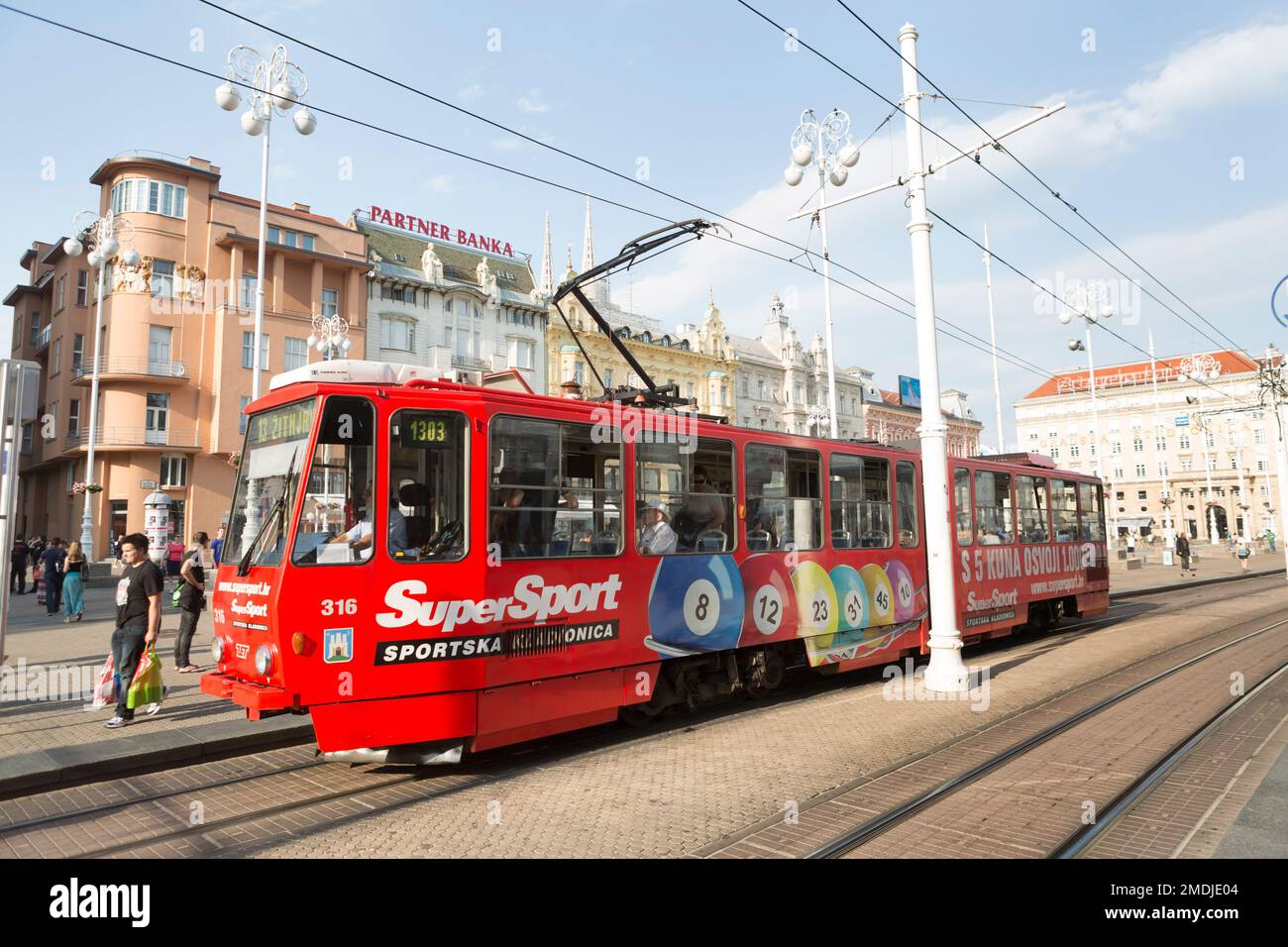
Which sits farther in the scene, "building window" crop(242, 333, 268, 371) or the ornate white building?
the ornate white building

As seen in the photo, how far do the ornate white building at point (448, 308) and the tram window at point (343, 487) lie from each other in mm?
35384

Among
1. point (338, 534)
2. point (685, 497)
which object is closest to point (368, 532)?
point (338, 534)

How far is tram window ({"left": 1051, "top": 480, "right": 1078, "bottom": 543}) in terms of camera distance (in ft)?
50.5

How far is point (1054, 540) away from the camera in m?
15.3

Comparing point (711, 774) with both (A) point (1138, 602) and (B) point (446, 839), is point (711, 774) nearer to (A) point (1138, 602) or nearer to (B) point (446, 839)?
(B) point (446, 839)

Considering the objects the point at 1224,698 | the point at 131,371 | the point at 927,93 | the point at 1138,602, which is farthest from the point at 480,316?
the point at 1224,698

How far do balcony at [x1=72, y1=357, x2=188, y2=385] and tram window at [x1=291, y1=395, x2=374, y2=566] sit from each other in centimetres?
3394

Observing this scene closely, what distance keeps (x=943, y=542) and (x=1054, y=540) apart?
686 centimetres

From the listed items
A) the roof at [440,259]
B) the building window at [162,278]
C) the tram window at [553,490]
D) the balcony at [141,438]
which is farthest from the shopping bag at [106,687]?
the roof at [440,259]

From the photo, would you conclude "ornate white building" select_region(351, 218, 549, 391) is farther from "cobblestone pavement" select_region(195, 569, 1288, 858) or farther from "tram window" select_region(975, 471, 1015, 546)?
"cobblestone pavement" select_region(195, 569, 1288, 858)

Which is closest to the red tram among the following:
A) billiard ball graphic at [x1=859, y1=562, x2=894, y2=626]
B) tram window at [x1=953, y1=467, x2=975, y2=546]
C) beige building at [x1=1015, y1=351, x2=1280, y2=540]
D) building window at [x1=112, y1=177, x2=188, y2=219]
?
billiard ball graphic at [x1=859, y1=562, x2=894, y2=626]

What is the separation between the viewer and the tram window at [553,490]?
6656 mm

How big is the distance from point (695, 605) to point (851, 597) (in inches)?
119

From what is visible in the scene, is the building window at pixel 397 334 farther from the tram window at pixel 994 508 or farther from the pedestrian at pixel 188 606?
the tram window at pixel 994 508
